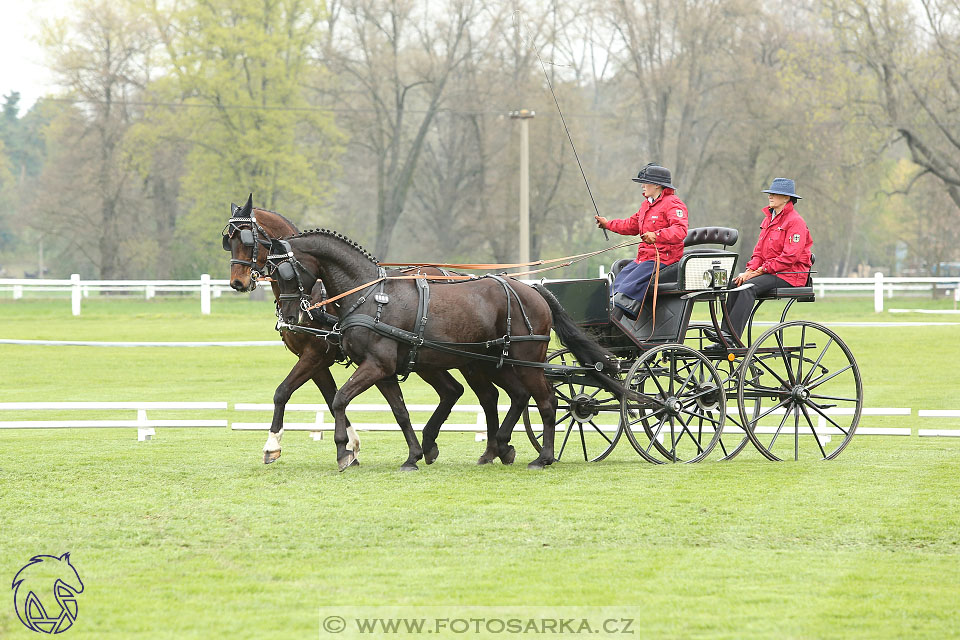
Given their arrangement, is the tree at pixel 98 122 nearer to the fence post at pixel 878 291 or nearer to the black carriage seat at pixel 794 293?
the fence post at pixel 878 291

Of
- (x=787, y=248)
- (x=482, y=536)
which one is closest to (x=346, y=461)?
(x=482, y=536)

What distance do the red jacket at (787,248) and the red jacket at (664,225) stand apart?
638 mm

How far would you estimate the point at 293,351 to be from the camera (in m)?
9.27

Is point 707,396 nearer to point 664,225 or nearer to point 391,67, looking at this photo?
point 664,225

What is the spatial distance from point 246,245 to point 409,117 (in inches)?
1619

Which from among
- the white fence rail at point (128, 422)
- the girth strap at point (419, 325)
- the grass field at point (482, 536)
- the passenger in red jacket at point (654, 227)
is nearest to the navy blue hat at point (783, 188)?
the passenger in red jacket at point (654, 227)

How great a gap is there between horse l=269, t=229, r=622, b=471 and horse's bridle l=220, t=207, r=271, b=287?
0.12 metres

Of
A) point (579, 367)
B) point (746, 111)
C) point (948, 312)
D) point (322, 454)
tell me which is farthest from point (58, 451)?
point (746, 111)

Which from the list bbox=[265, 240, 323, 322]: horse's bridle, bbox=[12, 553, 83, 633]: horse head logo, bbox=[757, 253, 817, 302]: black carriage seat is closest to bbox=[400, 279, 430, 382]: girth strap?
bbox=[265, 240, 323, 322]: horse's bridle

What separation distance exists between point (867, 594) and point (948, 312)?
2449 cm

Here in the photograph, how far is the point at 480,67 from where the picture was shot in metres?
44.8

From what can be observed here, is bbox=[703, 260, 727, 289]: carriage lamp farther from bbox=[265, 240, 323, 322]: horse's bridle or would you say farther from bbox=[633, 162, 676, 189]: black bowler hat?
bbox=[265, 240, 323, 322]: horse's bridle

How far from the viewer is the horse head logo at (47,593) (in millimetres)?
4926

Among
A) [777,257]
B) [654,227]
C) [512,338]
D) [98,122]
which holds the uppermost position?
[98,122]
